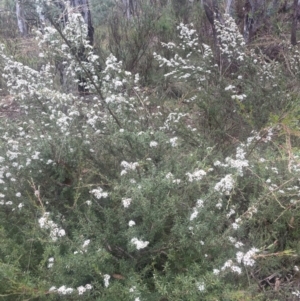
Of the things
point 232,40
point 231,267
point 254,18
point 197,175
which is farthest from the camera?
point 254,18

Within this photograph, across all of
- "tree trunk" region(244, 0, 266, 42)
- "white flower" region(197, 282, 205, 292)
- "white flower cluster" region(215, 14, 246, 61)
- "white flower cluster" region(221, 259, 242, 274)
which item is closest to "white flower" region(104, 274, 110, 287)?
"white flower" region(197, 282, 205, 292)

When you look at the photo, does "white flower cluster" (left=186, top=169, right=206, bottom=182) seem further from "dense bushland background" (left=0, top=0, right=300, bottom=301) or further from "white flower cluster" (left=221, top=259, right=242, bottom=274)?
"white flower cluster" (left=221, top=259, right=242, bottom=274)

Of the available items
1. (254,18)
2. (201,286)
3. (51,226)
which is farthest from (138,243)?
(254,18)

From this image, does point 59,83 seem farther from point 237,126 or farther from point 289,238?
point 289,238

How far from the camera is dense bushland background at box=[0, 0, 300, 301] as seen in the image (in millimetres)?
1942

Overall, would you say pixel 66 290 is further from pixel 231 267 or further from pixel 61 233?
pixel 231 267

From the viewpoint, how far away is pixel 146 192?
2031 millimetres

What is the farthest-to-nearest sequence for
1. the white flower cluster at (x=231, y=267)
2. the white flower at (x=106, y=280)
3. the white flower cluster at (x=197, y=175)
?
the white flower cluster at (x=197, y=175)
the white flower at (x=106, y=280)
the white flower cluster at (x=231, y=267)

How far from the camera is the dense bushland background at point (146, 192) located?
6.37 ft

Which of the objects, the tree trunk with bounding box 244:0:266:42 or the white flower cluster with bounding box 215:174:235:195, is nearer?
the white flower cluster with bounding box 215:174:235:195

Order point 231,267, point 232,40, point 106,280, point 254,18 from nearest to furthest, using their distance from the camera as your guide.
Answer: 1. point 231,267
2. point 106,280
3. point 232,40
4. point 254,18

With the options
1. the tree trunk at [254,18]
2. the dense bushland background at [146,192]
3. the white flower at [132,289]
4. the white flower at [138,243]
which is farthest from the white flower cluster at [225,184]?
the tree trunk at [254,18]

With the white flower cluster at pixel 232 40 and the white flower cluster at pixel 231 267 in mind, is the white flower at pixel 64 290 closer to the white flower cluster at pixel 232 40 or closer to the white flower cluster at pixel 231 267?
the white flower cluster at pixel 231 267

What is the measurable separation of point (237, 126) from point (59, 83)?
6.40ft
